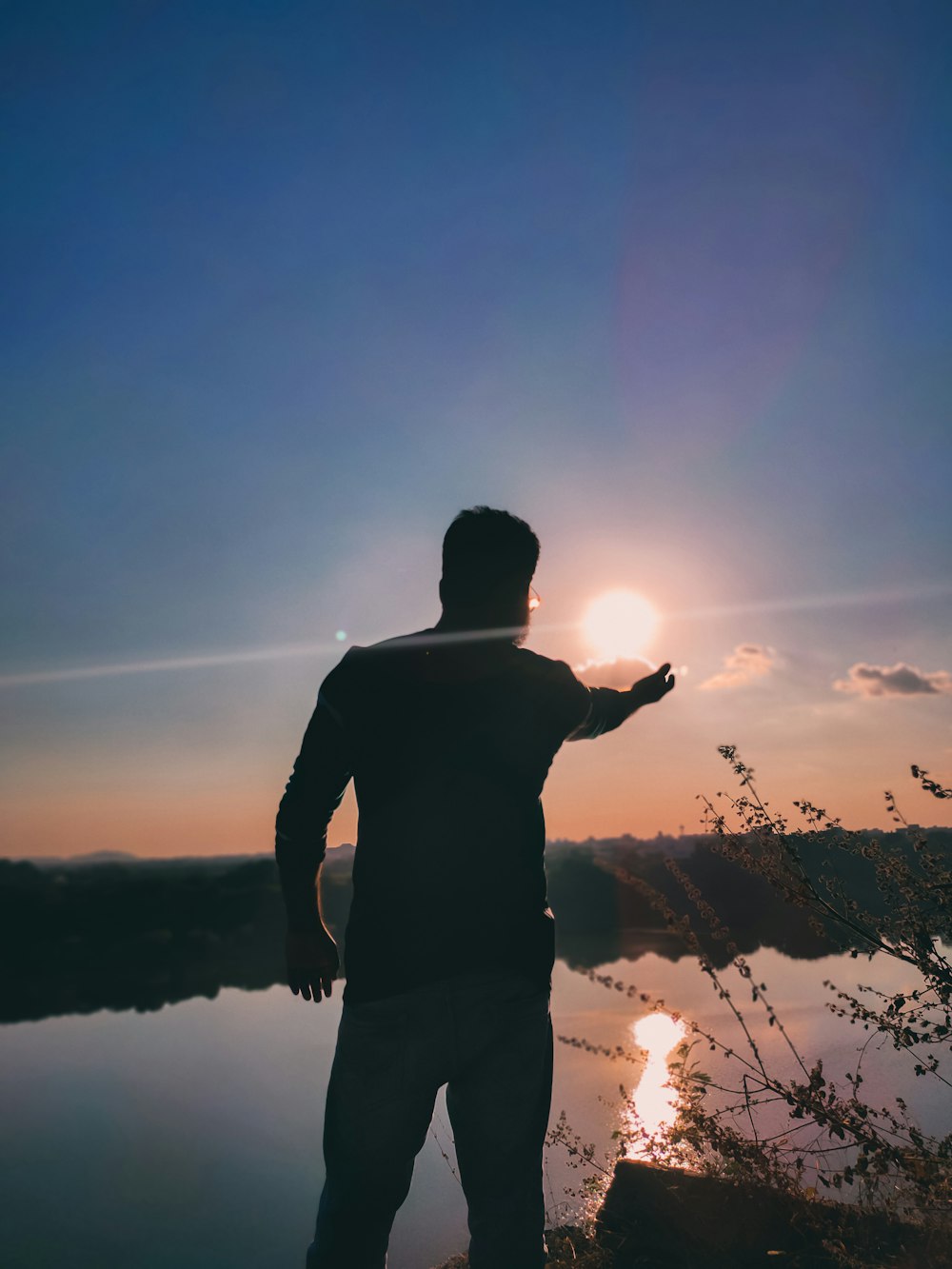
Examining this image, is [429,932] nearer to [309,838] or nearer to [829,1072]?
[309,838]

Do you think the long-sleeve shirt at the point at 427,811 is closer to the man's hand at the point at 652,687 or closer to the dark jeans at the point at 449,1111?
the dark jeans at the point at 449,1111

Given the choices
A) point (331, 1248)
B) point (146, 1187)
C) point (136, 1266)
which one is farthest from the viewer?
point (146, 1187)

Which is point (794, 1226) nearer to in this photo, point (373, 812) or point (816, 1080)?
point (816, 1080)

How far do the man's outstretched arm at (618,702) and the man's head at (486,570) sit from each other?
37cm

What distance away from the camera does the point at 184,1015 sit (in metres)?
16.5

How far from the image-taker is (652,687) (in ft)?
8.96

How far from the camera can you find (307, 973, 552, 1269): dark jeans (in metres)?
1.86

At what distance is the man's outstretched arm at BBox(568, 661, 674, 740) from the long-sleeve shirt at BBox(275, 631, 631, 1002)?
0.86 ft

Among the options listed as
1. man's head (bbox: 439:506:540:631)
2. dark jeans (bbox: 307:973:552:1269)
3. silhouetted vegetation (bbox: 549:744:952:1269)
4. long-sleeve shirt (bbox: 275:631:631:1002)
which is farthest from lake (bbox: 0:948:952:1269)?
man's head (bbox: 439:506:540:631)

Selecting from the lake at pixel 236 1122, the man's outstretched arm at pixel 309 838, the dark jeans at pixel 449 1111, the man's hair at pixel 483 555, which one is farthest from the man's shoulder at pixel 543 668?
the lake at pixel 236 1122

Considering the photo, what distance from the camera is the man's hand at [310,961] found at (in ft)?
6.87

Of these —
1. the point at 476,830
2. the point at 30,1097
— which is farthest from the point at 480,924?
the point at 30,1097

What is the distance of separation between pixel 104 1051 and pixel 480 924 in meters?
15.6

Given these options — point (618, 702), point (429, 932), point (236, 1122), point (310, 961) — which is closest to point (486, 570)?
point (618, 702)
